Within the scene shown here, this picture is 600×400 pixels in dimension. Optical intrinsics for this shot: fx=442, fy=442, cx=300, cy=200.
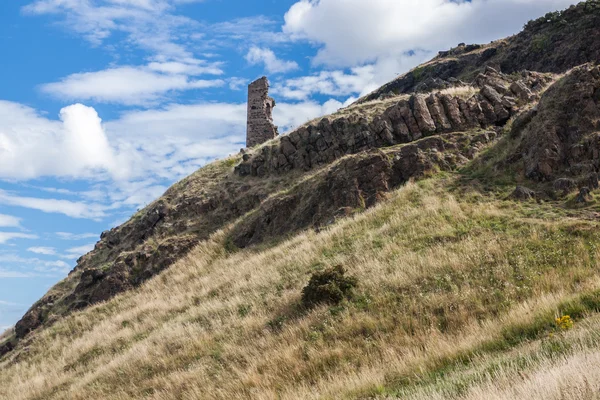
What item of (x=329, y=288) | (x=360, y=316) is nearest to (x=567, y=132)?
(x=329, y=288)

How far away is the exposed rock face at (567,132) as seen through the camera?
1644 centimetres

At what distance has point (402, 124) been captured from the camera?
Answer: 25.5 meters

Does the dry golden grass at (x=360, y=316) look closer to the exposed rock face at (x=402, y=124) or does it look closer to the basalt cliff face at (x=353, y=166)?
the basalt cliff face at (x=353, y=166)

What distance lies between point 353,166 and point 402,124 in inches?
189

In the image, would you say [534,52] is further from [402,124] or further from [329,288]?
[329,288]

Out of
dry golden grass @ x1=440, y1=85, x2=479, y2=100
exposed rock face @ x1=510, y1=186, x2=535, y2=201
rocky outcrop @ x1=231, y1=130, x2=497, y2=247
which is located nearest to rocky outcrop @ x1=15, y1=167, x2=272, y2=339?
rocky outcrop @ x1=231, y1=130, x2=497, y2=247

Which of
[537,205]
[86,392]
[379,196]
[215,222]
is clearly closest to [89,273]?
[215,222]

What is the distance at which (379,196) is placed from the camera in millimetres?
20500

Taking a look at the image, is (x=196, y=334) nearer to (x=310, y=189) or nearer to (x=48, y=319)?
(x=310, y=189)

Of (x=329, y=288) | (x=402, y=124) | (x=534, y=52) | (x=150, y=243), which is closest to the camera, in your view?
(x=329, y=288)

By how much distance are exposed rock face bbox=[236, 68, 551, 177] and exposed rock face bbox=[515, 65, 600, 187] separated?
16.3 ft

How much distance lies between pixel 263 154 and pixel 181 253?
9.57 meters

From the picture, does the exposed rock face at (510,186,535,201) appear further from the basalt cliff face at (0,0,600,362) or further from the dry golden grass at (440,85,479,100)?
the dry golden grass at (440,85,479,100)

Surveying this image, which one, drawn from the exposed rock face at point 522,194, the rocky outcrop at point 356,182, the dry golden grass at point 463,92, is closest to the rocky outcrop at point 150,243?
→ the rocky outcrop at point 356,182
